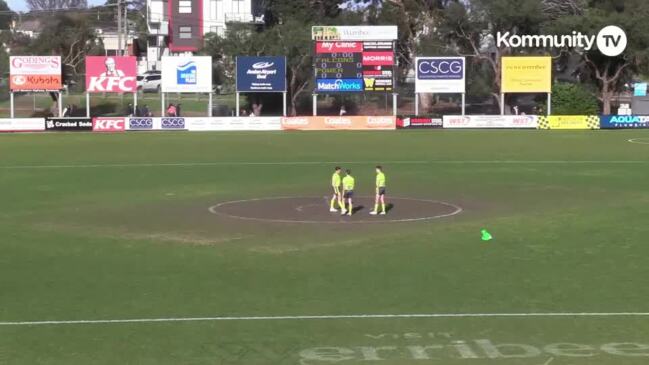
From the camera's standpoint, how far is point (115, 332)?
1301 cm

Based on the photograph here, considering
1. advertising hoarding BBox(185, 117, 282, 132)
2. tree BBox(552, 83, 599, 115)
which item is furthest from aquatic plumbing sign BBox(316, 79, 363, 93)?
tree BBox(552, 83, 599, 115)

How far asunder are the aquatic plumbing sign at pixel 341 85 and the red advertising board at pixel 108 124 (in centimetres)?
1610

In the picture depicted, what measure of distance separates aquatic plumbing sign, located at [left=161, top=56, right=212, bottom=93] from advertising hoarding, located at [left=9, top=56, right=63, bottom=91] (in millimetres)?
8852

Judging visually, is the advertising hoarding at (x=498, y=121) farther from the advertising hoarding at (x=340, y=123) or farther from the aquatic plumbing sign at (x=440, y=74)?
the advertising hoarding at (x=340, y=123)

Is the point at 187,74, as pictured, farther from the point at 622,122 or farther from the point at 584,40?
the point at 584,40

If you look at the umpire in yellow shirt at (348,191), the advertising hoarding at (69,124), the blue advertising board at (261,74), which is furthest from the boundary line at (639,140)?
the advertising hoarding at (69,124)

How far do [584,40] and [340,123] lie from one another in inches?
1045

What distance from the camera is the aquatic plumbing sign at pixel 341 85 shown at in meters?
69.5

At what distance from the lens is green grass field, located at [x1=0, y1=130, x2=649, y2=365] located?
1217cm

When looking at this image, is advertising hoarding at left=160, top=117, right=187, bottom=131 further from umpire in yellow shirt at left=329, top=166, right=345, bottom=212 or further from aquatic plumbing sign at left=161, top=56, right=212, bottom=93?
umpire in yellow shirt at left=329, top=166, right=345, bottom=212

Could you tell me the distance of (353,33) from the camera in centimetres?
7038

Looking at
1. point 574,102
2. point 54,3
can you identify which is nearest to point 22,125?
point 574,102

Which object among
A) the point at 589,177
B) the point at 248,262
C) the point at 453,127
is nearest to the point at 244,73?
the point at 453,127

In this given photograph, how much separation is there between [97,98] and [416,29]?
3455 cm
